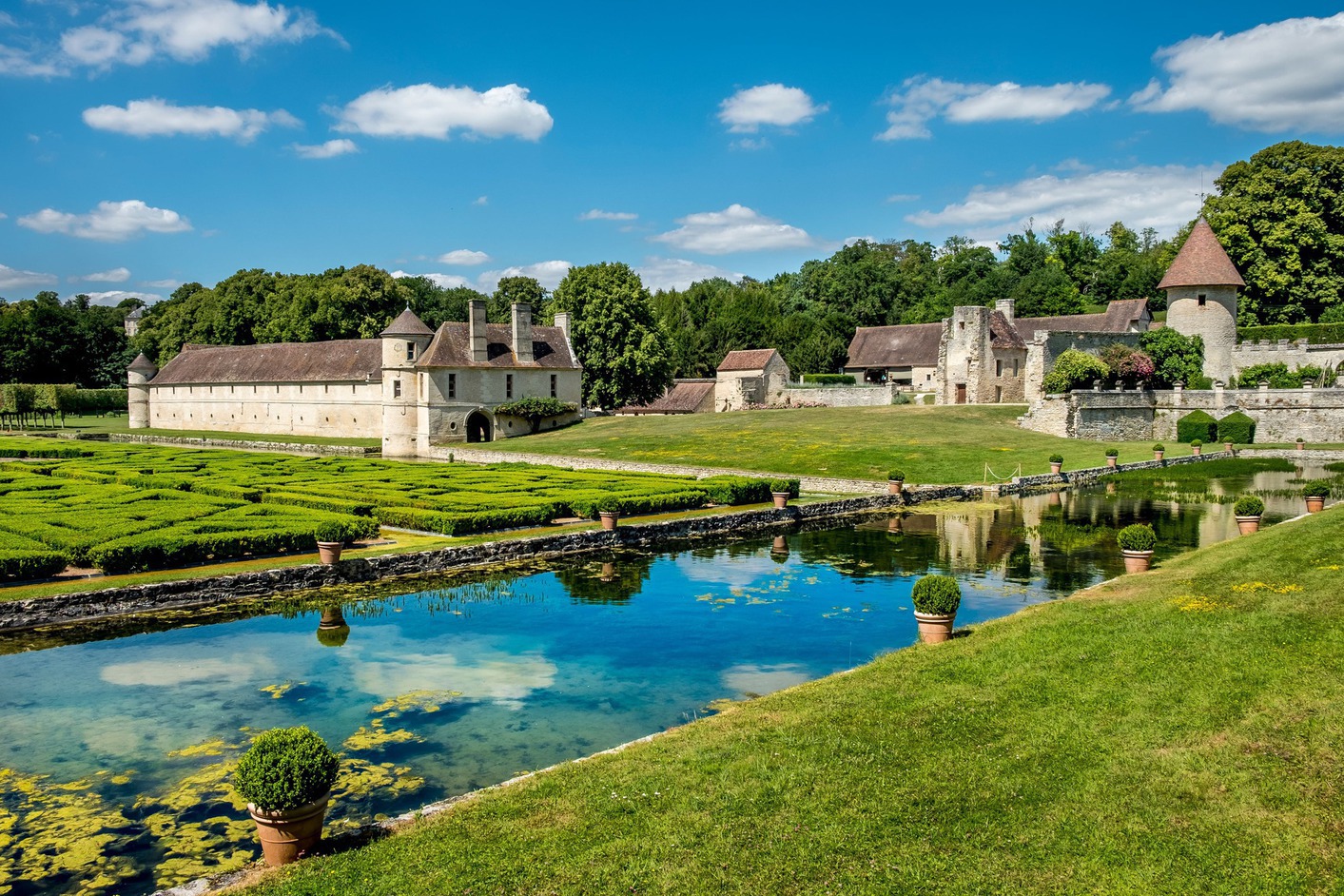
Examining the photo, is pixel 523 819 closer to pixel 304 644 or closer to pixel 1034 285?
pixel 304 644

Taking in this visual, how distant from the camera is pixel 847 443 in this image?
148 ft

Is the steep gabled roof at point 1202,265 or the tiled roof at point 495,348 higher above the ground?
the steep gabled roof at point 1202,265

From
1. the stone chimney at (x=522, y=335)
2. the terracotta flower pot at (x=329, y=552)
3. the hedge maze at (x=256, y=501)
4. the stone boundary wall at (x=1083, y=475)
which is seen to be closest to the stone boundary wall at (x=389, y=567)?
the terracotta flower pot at (x=329, y=552)

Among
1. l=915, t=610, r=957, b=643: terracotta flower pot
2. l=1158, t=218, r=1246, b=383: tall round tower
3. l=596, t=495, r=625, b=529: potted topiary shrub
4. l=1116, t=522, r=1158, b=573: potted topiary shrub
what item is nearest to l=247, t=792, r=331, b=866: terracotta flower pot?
l=915, t=610, r=957, b=643: terracotta flower pot

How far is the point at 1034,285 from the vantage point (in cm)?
8231

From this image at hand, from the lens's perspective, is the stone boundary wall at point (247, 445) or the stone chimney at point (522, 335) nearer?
the stone boundary wall at point (247, 445)

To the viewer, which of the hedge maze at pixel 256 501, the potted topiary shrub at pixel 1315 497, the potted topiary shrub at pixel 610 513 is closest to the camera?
the hedge maze at pixel 256 501

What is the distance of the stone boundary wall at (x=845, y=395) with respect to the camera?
63.2 metres

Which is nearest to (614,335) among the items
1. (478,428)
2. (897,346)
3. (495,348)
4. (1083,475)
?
(495,348)

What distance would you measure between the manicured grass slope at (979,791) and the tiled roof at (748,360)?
58308 millimetres

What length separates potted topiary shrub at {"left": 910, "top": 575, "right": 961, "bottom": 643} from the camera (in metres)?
13.7

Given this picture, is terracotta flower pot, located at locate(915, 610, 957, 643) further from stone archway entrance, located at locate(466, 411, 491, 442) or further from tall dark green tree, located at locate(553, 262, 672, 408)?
tall dark green tree, located at locate(553, 262, 672, 408)

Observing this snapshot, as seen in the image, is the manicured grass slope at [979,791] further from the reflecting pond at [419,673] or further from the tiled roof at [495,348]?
the tiled roof at [495,348]

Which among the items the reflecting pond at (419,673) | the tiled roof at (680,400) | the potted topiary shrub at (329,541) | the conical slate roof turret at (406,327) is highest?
the conical slate roof turret at (406,327)
